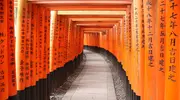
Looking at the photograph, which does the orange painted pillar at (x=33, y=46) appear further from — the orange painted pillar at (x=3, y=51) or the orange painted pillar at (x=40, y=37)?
the orange painted pillar at (x=3, y=51)

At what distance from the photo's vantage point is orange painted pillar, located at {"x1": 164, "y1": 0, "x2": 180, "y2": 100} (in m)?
4.63

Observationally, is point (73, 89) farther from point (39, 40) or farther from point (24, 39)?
point (24, 39)

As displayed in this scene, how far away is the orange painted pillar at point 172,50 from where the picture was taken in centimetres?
463

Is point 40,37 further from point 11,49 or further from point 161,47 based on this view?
point 161,47

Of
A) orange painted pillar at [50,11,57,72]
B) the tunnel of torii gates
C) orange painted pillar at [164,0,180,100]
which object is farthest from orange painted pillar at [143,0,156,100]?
orange painted pillar at [50,11,57,72]

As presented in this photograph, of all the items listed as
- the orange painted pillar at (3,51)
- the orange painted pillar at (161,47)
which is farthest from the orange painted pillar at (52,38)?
the orange painted pillar at (161,47)

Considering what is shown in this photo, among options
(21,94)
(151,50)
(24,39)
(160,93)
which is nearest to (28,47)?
(24,39)

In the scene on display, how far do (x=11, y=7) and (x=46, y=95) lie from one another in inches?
237

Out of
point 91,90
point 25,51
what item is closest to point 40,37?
point 25,51

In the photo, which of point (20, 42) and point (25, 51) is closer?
point (20, 42)

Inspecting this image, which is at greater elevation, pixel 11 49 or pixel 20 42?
pixel 20 42

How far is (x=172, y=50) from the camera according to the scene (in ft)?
15.4

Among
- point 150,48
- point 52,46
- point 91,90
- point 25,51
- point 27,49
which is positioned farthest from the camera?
point 91,90

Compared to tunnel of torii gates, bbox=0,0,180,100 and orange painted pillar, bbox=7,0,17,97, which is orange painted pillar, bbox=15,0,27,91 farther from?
orange painted pillar, bbox=7,0,17,97
